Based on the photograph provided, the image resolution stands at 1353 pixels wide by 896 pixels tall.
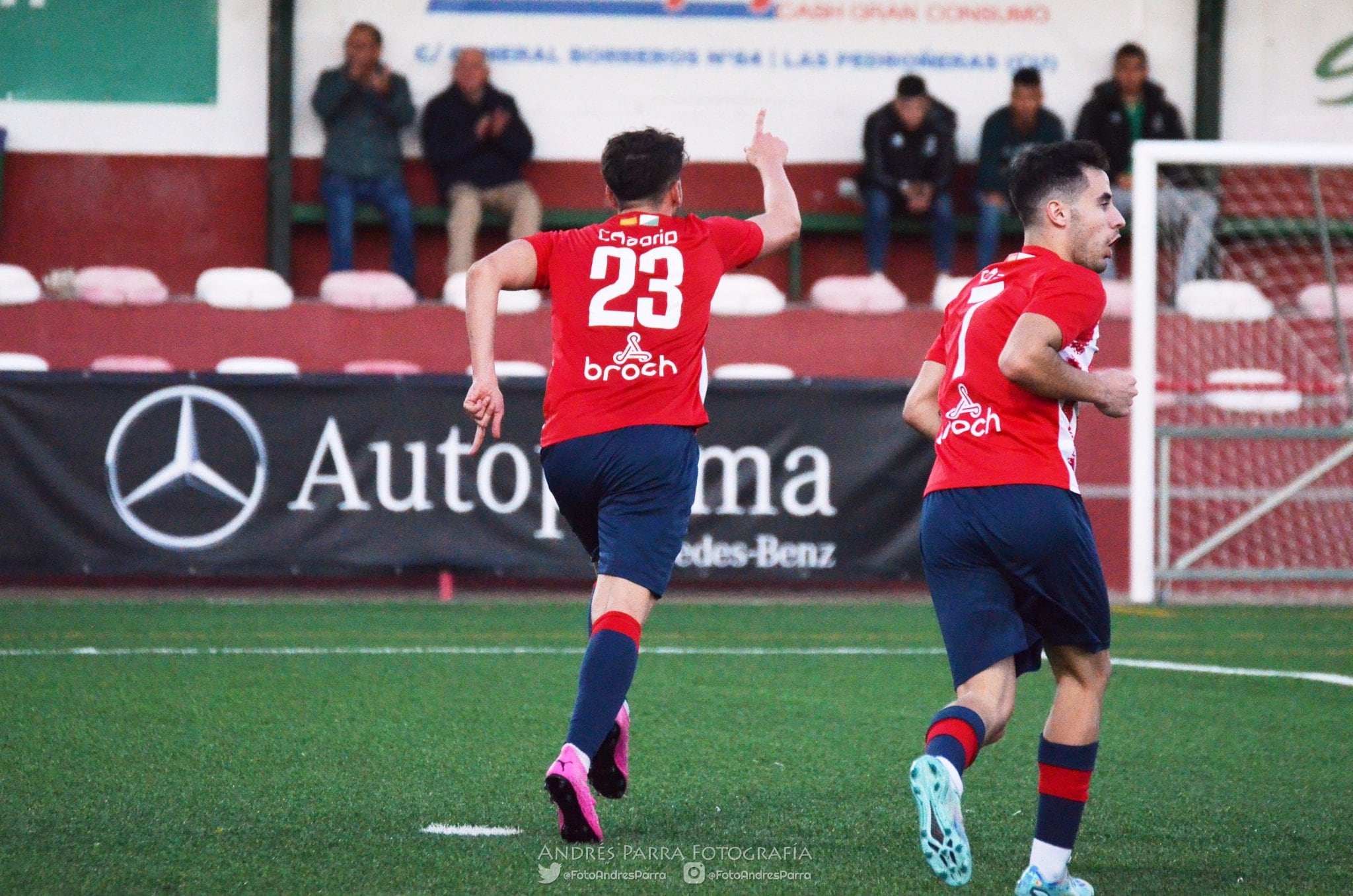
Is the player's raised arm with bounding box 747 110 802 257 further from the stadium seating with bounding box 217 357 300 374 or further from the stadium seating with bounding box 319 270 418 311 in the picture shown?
the stadium seating with bounding box 319 270 418 311

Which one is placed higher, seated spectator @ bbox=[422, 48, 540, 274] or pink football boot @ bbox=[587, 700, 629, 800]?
seated spectator @ bbox=[422, 48, 540, 274]

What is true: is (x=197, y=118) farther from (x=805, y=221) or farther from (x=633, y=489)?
(x=633, y=489)

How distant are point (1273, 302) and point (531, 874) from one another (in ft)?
36.8

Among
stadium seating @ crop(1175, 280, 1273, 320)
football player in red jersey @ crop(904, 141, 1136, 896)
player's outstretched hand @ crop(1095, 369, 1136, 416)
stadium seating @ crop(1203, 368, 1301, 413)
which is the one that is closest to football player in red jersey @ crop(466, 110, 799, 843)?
football player in red jersey @ crop(904, 141, 1136, 896)

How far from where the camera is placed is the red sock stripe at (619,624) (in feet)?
15.4

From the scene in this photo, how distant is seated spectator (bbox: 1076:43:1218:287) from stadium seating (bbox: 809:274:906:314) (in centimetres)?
223

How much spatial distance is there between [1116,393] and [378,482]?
7630 mm

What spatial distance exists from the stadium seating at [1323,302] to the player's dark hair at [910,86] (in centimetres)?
322

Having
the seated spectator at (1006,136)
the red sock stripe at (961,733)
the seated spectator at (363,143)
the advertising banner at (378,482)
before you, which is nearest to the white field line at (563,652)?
the advertising banner at (378,482)

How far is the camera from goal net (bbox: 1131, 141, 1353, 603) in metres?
11.2

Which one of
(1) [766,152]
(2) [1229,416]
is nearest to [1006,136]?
(2) [1229,416]

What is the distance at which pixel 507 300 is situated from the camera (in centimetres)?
1252

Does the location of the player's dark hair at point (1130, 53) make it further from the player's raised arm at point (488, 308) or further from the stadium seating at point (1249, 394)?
the player's raised arm at point (488, 308)

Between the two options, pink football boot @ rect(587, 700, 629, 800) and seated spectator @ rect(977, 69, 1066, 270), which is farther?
seated spectator @ rect(977, 69, 1066, 270)
